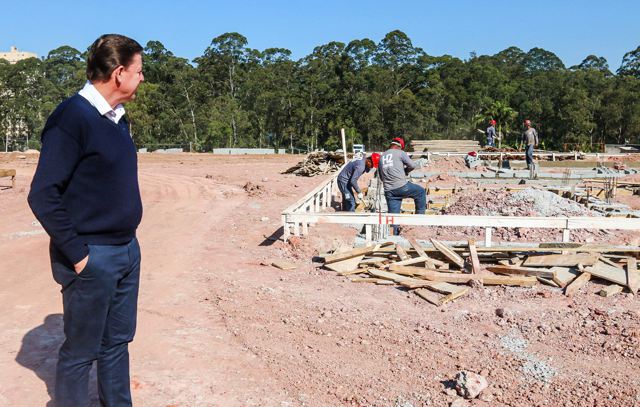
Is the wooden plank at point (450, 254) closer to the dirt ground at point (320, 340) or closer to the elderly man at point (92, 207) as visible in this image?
the dirt ground at point (320, 340)

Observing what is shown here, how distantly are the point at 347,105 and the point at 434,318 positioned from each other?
52939 mm

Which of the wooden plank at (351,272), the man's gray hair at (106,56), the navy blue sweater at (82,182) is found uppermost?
the man's gray hair at (106,56)

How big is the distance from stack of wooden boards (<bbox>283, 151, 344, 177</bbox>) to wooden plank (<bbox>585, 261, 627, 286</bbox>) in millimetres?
17041

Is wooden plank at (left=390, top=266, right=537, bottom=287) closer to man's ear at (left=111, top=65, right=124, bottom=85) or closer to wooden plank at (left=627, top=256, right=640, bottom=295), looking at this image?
wooden plank at (left=627, top=256, right=640, bottom=295)

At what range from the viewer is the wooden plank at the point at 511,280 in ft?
22.3

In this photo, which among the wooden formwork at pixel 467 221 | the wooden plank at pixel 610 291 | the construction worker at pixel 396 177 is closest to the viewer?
the wooden plank at pixel 610 291

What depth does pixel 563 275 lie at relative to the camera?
6996 millimetres

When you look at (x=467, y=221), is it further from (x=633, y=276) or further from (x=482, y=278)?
(x=633, y=276)

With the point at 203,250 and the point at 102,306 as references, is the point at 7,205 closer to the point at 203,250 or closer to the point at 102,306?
the point at 203,250

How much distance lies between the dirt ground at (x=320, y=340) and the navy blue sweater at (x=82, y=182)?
161cm

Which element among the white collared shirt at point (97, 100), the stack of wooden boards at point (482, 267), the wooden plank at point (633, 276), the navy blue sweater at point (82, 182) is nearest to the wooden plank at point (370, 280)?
the stack of wooden boards at point (482, 267)

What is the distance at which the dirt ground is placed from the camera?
4.16 meters

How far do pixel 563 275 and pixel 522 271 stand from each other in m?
0.48

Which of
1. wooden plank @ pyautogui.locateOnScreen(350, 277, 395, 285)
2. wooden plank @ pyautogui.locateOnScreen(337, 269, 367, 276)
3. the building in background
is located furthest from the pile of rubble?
the building in background
